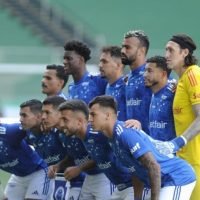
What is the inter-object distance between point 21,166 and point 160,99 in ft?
7.32

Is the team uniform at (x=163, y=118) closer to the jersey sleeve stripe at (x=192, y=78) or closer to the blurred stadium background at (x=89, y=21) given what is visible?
the jersey sleeve stripe at (x=192, y=78)

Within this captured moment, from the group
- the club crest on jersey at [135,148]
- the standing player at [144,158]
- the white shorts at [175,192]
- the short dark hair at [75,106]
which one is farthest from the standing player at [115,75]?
the club crest on jersey at [135,148]

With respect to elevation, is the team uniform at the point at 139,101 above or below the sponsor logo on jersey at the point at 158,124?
above

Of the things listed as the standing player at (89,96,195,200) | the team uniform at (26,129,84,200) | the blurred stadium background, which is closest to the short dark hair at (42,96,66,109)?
the team uniform at (26,129,84,200)

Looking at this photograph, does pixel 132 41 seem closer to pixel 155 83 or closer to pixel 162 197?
pixel 155 83

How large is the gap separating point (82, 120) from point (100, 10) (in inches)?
738

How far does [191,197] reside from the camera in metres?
8.02

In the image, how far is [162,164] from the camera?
7.64m

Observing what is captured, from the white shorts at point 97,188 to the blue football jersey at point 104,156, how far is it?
0.63 m

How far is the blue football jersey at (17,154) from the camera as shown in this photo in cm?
996

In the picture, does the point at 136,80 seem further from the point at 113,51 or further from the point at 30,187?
the point at 30,187

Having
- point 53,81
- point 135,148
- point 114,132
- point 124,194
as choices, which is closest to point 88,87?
point 53,81

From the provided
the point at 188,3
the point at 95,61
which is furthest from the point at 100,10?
the point at 95,61

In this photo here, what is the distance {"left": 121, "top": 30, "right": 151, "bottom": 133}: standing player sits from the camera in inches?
358
